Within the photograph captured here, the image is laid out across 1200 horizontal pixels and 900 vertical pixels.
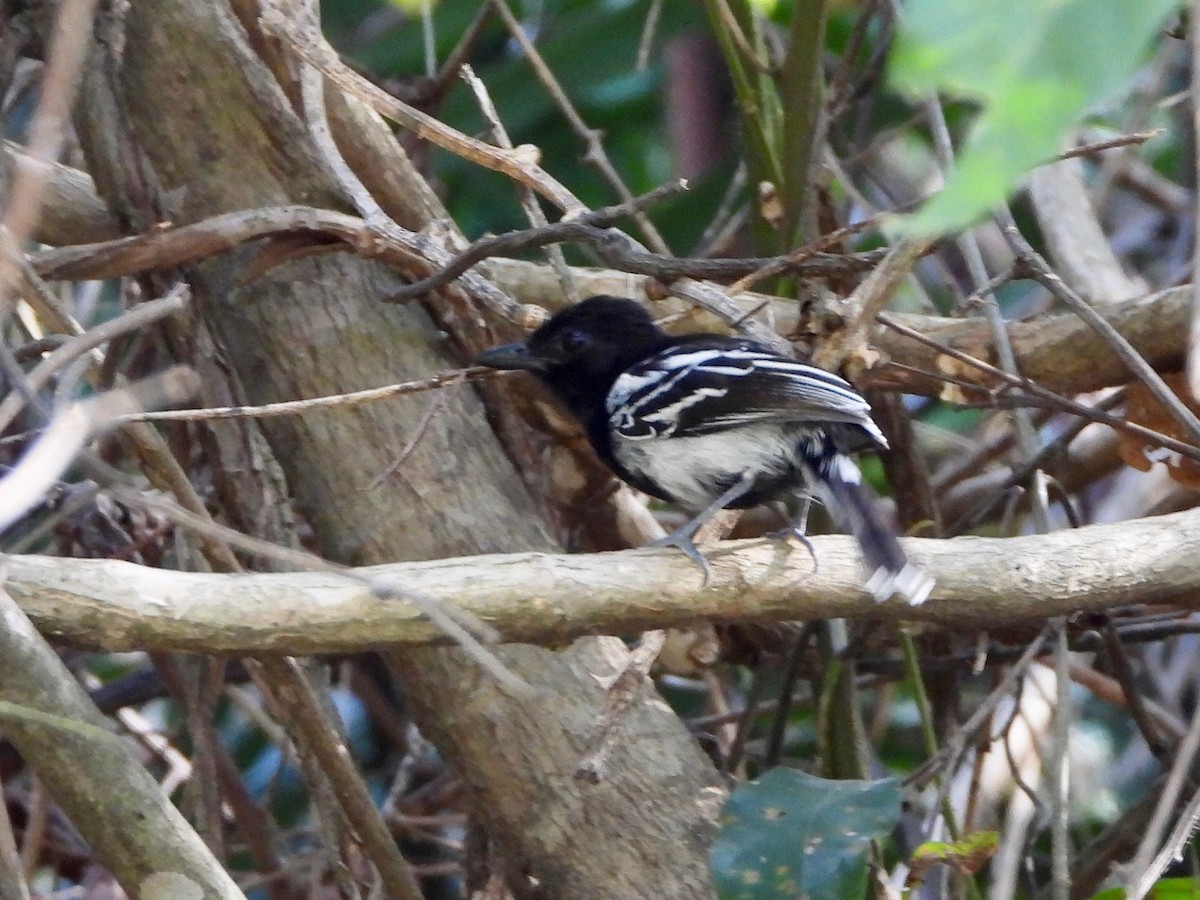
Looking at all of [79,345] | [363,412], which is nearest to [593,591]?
[79,345]

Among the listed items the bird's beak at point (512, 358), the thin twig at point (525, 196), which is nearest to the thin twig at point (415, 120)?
the thin twig at point (525, 196)

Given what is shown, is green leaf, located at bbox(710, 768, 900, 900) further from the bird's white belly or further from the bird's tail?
the bird's white belly

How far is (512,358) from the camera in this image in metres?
2.64

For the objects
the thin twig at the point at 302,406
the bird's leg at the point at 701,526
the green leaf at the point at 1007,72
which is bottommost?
the bird's leg at the point at 701,526

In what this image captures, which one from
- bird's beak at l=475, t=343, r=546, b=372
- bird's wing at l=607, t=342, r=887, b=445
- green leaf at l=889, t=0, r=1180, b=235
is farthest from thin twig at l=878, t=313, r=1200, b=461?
green leaf at l=889, t=0, r=1180, b=235

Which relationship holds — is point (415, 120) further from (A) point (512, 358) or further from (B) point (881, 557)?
(B) point (881, 557)

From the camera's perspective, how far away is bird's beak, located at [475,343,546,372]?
102 inches

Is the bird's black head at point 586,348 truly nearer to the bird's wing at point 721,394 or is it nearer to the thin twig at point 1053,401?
the bird's wing at point 721,394

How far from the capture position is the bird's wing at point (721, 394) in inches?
98.5

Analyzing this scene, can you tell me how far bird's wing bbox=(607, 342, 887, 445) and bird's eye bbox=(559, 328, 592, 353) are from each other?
111 millimetres

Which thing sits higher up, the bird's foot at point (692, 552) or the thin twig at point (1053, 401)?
the thin twig at point (1053, 401)

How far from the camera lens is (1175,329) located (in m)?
2.68

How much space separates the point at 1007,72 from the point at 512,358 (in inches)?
75.4

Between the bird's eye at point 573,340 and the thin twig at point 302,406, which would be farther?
the bird's eye at point 573,340
